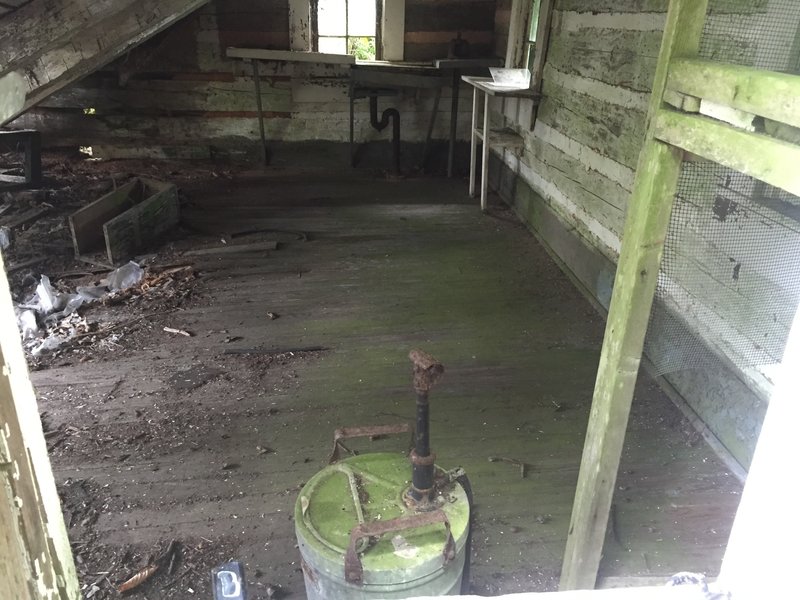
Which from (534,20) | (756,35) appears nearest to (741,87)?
(756,35)

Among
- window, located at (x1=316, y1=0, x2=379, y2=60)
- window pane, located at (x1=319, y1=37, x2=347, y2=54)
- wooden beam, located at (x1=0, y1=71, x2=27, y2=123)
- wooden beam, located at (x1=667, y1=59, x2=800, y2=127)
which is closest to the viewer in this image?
wooden beam, located at (x1=0, y1=71, x2=27, y2=123)

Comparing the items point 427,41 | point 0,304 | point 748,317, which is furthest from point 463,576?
point 427,41

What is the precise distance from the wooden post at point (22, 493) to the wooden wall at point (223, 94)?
6718 mm

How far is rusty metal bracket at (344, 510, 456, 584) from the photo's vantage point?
1.35m

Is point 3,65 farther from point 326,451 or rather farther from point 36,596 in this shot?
point 36,596

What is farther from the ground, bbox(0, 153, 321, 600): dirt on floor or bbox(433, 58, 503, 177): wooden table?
bbox(433, 58, 503, 177): wooden table

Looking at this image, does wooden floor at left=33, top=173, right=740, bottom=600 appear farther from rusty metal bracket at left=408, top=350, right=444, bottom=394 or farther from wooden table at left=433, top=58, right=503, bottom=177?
wooden table at left=433, top=58, right=503, bottom=177

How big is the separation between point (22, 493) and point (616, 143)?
142 inches

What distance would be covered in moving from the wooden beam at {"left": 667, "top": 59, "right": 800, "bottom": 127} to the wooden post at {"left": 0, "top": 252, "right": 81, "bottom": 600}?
3.63 ft

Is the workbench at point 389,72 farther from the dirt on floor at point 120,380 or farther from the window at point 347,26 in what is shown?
the dirt on floor at point 120,380

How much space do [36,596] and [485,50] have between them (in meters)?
→ 7.05

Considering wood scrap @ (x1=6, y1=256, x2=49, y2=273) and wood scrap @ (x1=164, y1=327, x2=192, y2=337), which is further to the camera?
wood scrap @ (x1=6, y1=256, x2=49, y2=273)

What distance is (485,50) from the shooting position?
6828 mm

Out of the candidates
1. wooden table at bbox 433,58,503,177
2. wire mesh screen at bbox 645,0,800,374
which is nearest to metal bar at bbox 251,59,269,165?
wooden table at bbox 433,58,503,177
